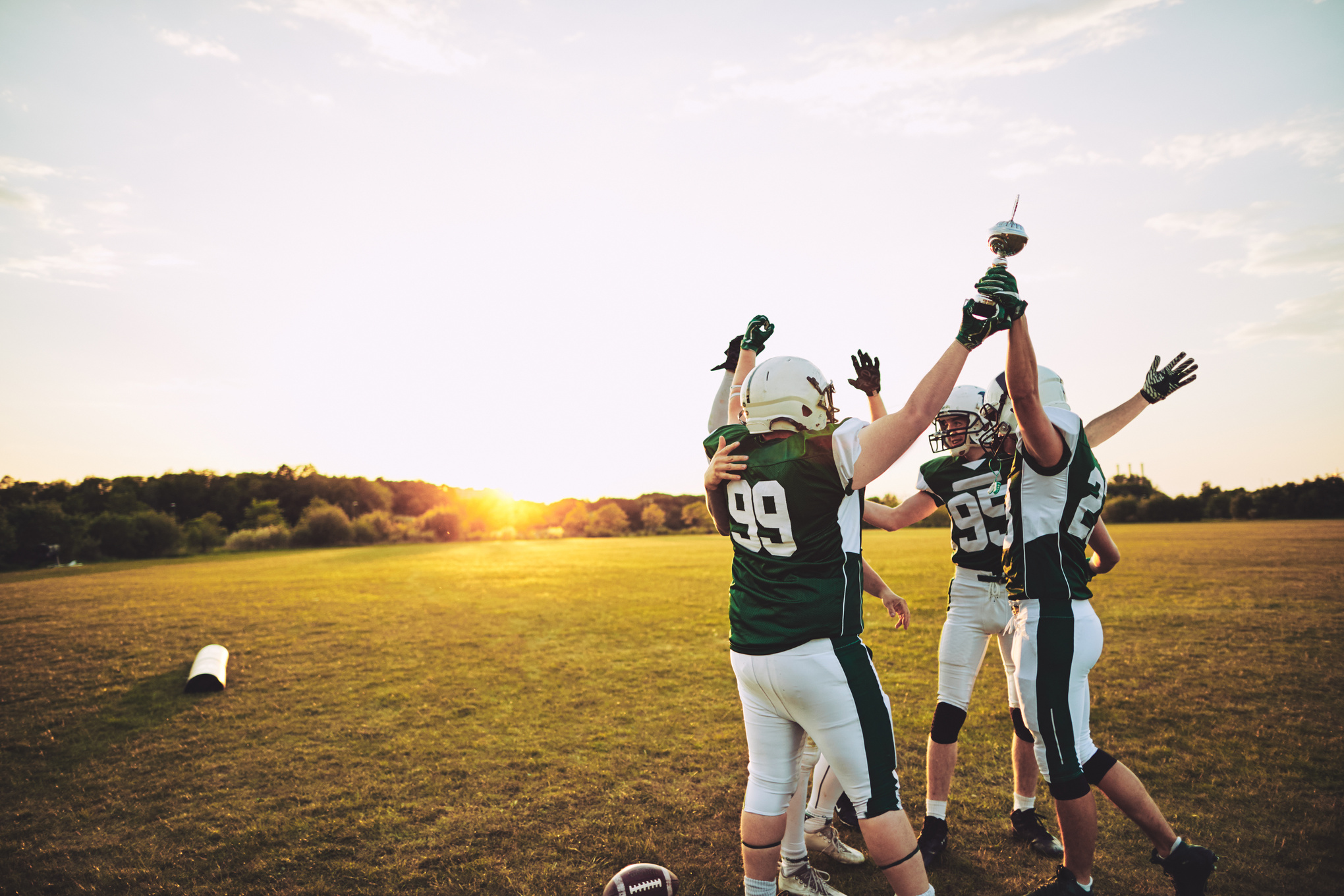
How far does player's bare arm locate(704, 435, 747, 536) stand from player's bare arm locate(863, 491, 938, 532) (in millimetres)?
1113

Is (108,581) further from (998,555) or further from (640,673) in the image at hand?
(998,555)

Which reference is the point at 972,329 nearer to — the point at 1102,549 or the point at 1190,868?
the point at 1102,549

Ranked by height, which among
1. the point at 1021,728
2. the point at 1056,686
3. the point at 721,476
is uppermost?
the point at 721,476

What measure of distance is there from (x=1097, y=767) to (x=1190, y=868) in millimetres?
654

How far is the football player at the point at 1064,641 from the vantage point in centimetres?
350

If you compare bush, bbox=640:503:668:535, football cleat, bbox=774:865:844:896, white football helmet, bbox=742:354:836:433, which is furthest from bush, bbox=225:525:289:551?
white football helmet, bbox=742:354:836:433

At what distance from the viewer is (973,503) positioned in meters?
4.45

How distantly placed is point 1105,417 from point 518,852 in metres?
5.01

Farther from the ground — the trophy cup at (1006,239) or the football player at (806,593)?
the trophy cup at (1006,239)

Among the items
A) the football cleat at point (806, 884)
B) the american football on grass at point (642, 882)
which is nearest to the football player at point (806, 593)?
the american football on grass at point (642, 882)

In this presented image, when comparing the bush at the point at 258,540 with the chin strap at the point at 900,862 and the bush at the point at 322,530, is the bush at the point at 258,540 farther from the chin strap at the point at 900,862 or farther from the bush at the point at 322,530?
the chin strap at the point at 900,862

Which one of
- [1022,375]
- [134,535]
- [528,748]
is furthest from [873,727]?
[134,535]

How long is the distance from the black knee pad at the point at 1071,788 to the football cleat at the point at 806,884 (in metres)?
1.41

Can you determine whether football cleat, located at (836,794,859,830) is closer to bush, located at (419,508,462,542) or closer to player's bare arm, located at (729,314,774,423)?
player's bare arm, located at (729,314,774,423)
